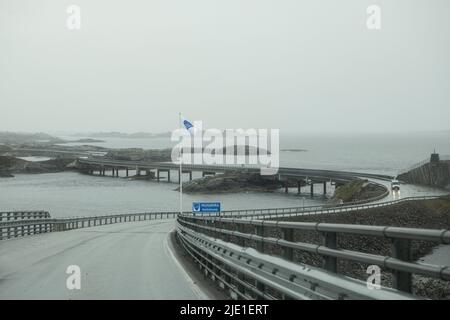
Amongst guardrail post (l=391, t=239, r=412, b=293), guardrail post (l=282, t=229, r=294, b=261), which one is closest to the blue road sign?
guardrail post (l=282, t=229, r=294, b=261)

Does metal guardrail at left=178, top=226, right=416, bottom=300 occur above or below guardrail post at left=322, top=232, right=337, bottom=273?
below

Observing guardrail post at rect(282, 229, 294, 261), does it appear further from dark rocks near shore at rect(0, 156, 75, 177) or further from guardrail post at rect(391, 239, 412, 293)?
dark rocks near shore at rect(0, 156, 75, 177)

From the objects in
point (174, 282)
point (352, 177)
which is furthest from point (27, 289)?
point (352, 177)

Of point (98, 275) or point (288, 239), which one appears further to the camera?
point (98, 275)

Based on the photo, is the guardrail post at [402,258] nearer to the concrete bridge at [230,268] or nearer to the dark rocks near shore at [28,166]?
the concrete bridge at [230,268]

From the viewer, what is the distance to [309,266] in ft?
21.1

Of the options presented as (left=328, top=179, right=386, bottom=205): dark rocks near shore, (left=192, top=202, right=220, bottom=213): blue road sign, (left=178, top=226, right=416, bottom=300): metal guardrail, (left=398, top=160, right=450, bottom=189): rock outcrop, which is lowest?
(left=328, top=179, right=386, bottom=205): dark rocks near shore

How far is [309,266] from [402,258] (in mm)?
2037

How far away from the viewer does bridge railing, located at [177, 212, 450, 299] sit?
440 centimetres

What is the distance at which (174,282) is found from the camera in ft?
38.9

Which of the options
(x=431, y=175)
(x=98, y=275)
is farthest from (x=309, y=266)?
(x=431, y=175)

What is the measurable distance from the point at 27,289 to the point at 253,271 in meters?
5.16

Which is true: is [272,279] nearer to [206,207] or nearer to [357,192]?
[206,207]

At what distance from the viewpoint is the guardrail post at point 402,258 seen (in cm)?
447
